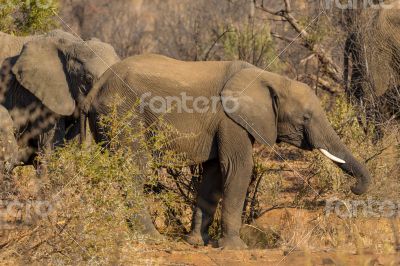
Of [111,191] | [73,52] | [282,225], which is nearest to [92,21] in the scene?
[73,52]

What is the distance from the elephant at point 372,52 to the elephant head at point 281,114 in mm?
2848

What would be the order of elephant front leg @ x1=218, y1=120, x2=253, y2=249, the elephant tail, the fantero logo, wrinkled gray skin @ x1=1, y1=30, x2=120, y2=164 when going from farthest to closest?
wrinkled gray skin @ x1=1, y1=30, x2=120, y2=164, the elephant tail, elephant front leg @ x1=218, y1=120, x2=253, y2=249, the fantero logo

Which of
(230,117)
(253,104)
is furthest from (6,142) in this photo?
(253,104)

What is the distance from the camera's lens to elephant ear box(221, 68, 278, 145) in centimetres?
820

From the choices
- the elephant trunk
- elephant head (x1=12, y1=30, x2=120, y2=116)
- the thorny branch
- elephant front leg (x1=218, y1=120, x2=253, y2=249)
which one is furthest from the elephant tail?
the thorny branch

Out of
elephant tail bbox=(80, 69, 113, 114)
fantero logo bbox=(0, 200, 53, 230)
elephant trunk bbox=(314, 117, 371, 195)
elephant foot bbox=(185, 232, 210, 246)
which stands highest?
elephant tail bbox=(80, 69, 113, 114)

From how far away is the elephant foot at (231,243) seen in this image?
8.16 m

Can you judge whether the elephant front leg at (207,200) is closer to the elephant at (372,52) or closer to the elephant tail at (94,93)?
the elephant tail at (94,93)

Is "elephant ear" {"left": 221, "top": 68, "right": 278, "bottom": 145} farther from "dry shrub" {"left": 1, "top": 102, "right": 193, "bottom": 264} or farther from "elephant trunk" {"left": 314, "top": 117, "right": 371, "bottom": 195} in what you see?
"dry shrub" {"left": 1, "top": 102, "right": 193, "bottom": 264}

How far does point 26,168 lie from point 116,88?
1.68 meters

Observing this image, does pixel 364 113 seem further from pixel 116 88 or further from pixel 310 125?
pixel 116 88

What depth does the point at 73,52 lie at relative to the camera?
33.5ft

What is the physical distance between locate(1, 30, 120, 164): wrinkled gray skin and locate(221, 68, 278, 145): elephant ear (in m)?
1.98

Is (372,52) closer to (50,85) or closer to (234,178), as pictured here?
(50,85)
